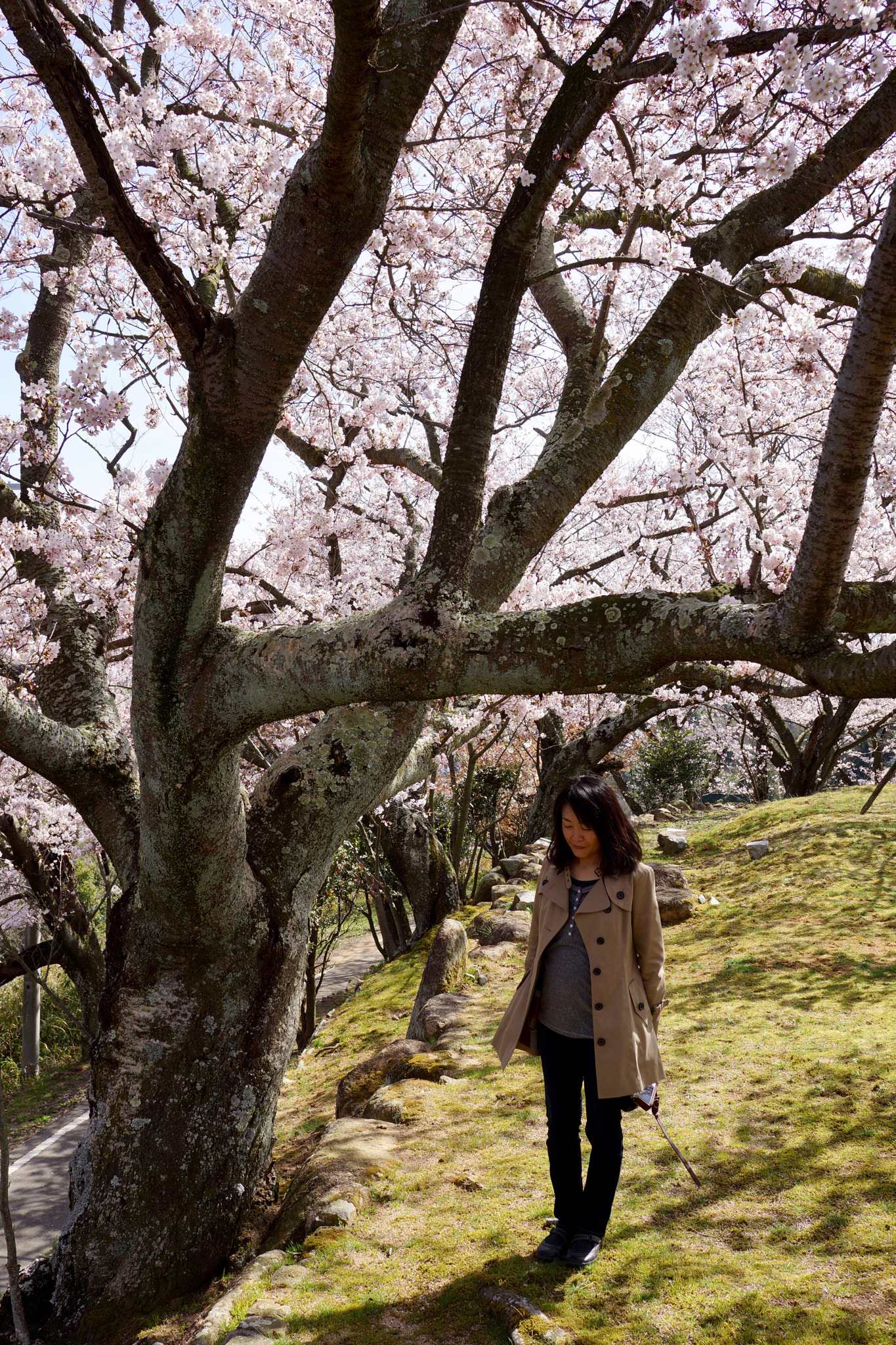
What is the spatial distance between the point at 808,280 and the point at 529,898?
622cm

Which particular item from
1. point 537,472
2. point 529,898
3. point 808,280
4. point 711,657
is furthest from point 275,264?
point 529,898

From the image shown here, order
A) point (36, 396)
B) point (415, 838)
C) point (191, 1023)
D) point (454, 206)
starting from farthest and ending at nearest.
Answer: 1. point (415, 838)
2. point (36, 396)
3. point (454, 206)
4. point (191, 1023)

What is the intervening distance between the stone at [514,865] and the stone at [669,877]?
218cm

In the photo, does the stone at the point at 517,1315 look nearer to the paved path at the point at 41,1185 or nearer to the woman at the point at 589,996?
the woman at the point at 589,996

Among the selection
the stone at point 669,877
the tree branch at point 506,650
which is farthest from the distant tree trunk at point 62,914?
the tree branch at point 506,650

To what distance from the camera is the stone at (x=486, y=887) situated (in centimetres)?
1017

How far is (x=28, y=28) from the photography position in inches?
111

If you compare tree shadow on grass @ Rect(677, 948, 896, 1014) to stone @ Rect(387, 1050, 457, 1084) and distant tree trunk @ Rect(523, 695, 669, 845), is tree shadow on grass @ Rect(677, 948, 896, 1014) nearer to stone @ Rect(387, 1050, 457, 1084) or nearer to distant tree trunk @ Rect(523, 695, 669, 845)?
stone @ Rect(387, 1050, 457, 1084)

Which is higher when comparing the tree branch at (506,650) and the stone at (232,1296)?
the tree branch at (506,650)

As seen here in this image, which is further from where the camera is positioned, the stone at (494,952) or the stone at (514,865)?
the stone at (514,865)

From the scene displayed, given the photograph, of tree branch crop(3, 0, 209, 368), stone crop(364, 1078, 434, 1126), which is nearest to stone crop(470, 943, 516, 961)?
stone crop(364, 1078, 434, 1126)

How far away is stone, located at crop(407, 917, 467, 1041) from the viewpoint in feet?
21.4

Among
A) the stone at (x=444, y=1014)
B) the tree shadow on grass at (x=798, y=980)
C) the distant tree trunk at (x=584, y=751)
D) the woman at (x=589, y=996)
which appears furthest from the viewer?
the distant tree trunk at (x=584, y=751)

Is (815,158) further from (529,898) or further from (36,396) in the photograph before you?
(529,898)
